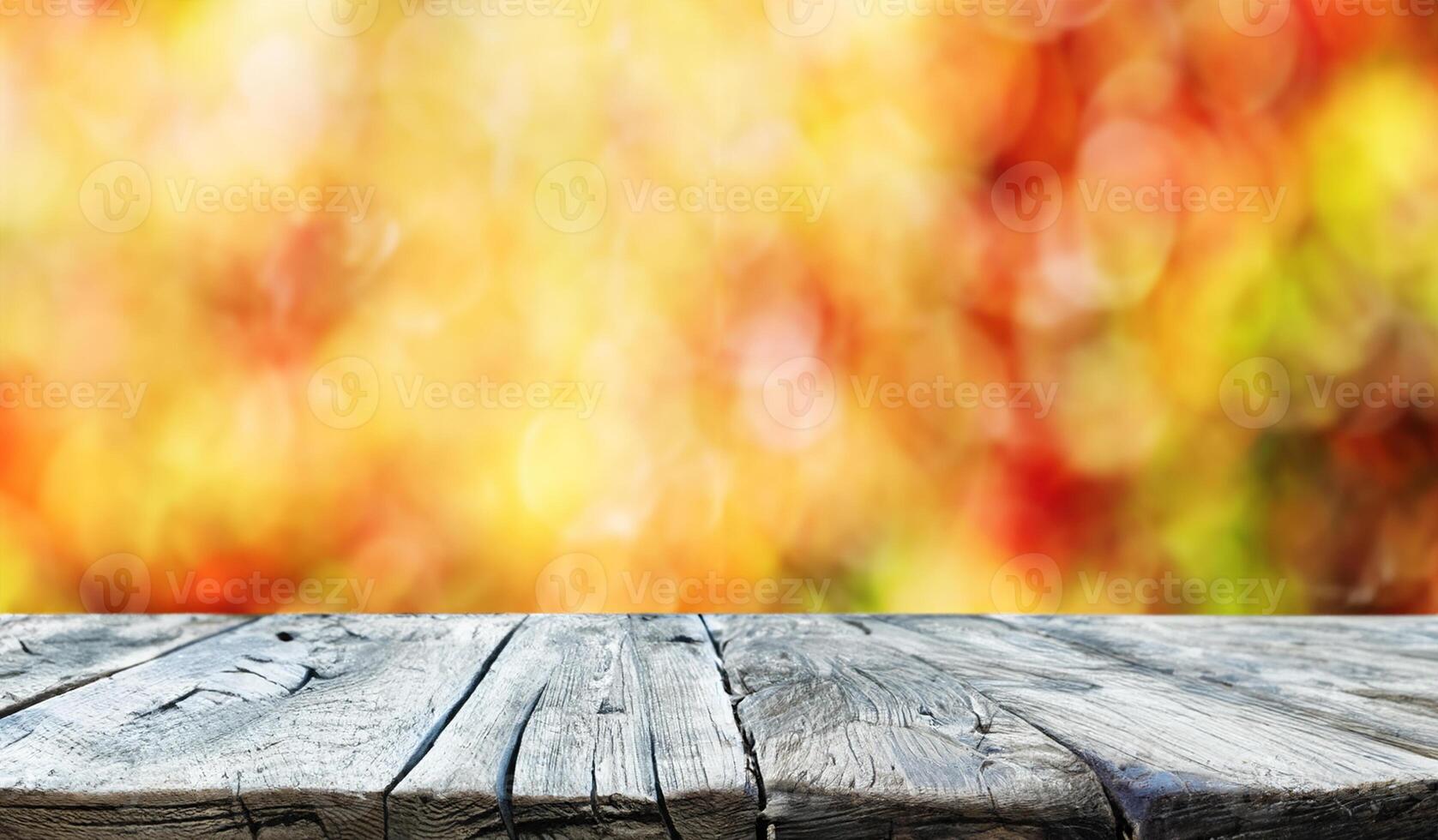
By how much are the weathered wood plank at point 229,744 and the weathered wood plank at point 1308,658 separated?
0.57 meters

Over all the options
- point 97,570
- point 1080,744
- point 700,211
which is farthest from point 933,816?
point 97,570

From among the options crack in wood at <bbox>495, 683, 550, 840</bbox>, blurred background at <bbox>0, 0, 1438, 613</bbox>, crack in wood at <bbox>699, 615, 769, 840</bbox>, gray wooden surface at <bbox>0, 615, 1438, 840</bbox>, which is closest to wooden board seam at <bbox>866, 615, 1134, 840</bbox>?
gray wooden surface at <bbox>0, 615, 1438, 840</bbox>

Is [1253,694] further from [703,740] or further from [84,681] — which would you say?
[84,681]

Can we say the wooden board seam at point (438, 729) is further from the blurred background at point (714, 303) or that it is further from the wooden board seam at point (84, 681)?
the blurred background at point (714, 303)

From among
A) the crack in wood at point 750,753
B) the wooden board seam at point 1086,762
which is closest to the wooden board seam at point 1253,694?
the wooden board seam at point 1086,762

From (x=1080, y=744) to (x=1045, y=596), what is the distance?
80cm

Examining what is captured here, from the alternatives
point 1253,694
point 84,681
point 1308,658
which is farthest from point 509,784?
point 1308,658

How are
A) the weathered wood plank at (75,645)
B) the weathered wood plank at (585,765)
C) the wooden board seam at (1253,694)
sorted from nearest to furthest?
the weathered wood plank at (585,765) < the wooden board seam at (1253,694) < the weathered wood plank at (75,645)

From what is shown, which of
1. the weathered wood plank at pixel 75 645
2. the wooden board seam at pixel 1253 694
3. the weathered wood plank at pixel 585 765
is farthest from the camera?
the weathered wood plank at pixel 75 645

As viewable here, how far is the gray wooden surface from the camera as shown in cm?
44

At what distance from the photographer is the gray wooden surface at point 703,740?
436mm

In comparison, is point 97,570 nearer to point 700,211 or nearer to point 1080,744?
point 700,211

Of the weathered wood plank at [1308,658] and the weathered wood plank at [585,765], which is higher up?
the weathered wood plank at [585,765]

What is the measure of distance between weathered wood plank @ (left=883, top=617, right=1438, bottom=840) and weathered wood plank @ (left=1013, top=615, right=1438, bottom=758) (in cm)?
4
